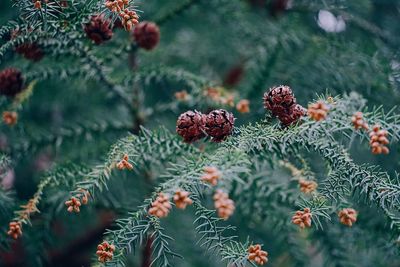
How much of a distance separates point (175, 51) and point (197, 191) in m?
0.96

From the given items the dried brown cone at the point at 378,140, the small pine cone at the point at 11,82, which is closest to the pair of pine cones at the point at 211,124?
the dried brown cone at the point at 378,140

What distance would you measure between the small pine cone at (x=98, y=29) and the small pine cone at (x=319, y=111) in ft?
1.53

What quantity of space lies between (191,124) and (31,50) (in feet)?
1.40

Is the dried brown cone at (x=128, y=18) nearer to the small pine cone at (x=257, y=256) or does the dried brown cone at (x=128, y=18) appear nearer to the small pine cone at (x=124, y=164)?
the small pine cone at (x=124, y=164)

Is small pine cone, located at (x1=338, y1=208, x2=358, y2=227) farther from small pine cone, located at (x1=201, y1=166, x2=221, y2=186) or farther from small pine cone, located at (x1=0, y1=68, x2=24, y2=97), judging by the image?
small pine cone, located at (x1=0, y1=68, x2=24, y2=97)

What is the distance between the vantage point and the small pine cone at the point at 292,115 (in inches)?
34.3

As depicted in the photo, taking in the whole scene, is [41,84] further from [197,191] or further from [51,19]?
[197,191]

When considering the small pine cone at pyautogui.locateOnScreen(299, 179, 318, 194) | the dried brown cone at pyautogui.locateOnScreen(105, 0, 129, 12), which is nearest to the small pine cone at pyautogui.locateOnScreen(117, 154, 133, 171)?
the dried brown cone at pyautogui.locateOnScreen(105, 0, 129, 12)

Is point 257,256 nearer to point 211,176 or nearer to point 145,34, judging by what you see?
point 211,176

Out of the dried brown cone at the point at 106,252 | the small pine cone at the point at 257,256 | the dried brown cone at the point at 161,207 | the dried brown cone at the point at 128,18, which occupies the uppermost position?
the dried brown cone at the point at 128,18

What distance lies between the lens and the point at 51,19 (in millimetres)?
976

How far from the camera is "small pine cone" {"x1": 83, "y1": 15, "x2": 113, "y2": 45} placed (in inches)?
39.0

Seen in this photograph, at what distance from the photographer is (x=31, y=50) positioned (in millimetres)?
1084

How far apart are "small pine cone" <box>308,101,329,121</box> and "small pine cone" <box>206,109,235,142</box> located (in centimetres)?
15
